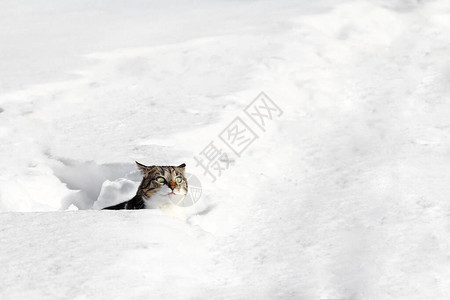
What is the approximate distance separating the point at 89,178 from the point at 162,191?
4.53 ft

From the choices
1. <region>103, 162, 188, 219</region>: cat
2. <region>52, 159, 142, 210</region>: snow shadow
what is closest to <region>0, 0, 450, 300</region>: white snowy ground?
<region>52, 159, 142, 210</region>: snow shadow

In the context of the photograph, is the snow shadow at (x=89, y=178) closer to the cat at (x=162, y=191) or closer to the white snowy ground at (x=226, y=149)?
the white snowy ground at (x=226, y=149)

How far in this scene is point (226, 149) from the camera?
6441mm

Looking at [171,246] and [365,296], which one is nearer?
[365,296]

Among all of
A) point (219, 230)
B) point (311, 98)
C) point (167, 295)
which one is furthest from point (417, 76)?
point (167, 295)

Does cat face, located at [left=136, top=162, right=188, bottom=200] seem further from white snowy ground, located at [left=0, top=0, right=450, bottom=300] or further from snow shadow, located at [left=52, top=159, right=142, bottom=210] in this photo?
snow shadow, located at [left=52, top=159, right=142, bottom=210]

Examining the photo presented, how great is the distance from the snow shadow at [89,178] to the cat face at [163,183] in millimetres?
609

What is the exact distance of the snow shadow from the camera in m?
5.66

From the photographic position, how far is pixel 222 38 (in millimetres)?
9469

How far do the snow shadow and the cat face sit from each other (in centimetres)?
61

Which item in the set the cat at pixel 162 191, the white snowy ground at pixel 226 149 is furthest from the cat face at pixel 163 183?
the white snowy ground at pixel 226 149

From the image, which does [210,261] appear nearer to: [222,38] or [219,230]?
[219,230]

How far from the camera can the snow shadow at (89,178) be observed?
5.66m

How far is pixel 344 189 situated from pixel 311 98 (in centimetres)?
232
